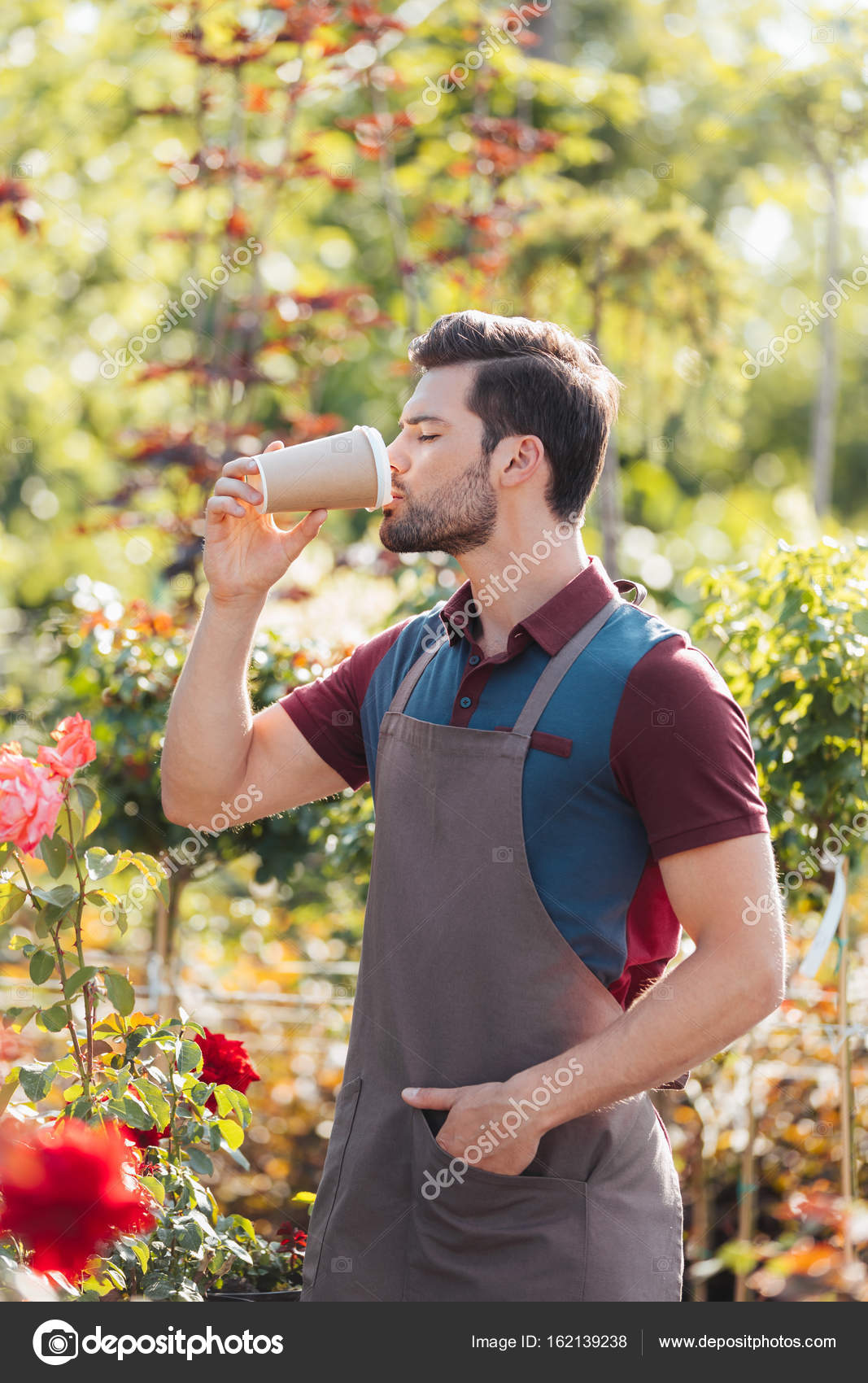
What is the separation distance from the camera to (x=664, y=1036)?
1364 millimetres

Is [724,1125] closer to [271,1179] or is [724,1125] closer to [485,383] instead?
[271,1179]

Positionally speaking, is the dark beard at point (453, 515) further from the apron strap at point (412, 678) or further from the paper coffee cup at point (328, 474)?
the apron strap at point (412, 678)

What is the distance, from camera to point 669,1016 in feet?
4.47

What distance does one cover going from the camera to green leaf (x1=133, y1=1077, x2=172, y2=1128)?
156cm

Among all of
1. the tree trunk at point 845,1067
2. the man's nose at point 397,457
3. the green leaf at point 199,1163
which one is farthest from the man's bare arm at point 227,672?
the tree trunk at point 845,1067

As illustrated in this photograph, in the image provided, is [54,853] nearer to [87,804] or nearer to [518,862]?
[87,804]

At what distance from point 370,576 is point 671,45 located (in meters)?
5.45

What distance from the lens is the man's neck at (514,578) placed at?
1.66 meters

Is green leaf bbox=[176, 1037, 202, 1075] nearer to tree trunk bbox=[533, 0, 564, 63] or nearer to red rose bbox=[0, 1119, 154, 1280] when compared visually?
red rose bbox=[0, 1119, 154, 1280]

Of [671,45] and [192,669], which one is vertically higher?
[671,45]

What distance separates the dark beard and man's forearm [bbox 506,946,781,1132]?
0.62 meters

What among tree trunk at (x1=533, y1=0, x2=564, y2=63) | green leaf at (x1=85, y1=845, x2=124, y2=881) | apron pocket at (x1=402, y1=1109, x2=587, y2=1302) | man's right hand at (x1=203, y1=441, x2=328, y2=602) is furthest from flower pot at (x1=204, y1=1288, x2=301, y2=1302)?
tree trunk at (x1=533, y1=0, x2=564, y2=63)

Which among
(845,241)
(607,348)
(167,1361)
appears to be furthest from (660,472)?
(167,1361)

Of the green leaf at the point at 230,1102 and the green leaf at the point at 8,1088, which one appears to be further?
the green leaf at the point at 230,1102
